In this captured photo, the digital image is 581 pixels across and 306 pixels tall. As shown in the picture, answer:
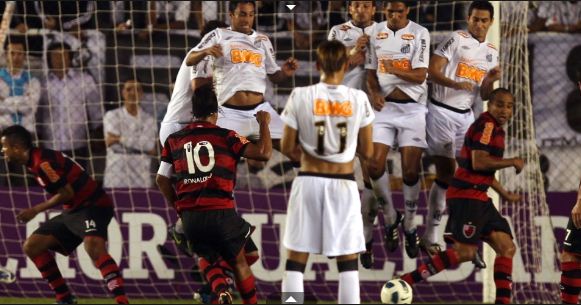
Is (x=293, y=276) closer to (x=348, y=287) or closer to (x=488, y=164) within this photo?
(x=348, y=287)

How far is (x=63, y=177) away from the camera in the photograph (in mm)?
11391

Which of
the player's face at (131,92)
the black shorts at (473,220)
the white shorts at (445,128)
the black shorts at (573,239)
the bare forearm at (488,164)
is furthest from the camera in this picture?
the player's face at (131,92)

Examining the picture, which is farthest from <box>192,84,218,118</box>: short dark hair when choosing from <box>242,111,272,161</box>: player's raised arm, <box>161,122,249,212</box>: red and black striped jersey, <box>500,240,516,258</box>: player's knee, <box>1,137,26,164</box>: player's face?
<box>500,240,516,258</box>: player's knee

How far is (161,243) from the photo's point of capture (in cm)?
1329

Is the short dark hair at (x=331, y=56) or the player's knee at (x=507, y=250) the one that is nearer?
the short dark hair at (x=331, y=56)

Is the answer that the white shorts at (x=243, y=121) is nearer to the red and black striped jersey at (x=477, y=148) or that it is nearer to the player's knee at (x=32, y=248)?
the red and black striped jersey at (x=477, y=148)

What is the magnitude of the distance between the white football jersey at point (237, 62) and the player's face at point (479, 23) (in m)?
1.56

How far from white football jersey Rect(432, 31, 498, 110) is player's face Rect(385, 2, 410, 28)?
389 millimetres

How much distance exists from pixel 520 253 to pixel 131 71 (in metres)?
3.93

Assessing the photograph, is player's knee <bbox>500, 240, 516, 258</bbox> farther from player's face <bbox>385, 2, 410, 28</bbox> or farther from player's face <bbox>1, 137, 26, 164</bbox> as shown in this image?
player's face <bbox>1, 137, 26, 164</bbox>

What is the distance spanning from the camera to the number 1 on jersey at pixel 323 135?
28.3ft

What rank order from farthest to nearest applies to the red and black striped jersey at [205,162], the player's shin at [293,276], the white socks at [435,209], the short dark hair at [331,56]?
the white socks at [435,209], the red and black striped jersey at [205,162], the player's shin at [293,276], the short dark hair at [331,56]

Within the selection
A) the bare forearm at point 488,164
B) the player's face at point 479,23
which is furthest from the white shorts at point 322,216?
the player's face at point 479,23

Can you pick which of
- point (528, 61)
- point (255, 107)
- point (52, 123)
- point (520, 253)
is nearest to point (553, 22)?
point (528, 61)
